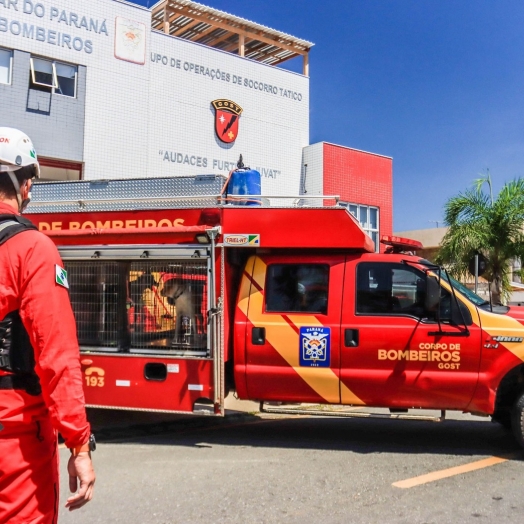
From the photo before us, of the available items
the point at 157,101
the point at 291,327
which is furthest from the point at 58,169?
the point at 291,327

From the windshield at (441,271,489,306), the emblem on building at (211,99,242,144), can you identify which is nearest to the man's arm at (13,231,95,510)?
the windshield at (441,271,489,306)

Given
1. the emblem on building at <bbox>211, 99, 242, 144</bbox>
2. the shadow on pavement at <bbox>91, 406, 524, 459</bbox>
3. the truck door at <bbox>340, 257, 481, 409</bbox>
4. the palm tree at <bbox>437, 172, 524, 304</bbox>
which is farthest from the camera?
the emblem on building at <bbox>211, 99, 242, 144</bbox>

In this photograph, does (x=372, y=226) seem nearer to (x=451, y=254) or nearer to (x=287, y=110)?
(x=287, y=110)

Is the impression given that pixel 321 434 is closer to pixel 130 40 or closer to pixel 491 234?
pixel 491 234

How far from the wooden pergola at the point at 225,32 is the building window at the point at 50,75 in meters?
4.11

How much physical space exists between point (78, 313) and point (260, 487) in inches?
113

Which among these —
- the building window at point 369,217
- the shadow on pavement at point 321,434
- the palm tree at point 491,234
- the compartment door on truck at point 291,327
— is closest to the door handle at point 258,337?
the compartment door on truck at point 291,327

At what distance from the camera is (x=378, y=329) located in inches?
239

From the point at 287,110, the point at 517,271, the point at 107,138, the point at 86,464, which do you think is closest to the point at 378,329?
the point at 86,464

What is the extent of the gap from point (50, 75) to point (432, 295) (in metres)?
13.6

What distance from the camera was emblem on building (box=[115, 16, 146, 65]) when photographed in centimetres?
1734

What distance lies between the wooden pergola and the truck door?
50.9 feet

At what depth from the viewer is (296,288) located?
6355 mm

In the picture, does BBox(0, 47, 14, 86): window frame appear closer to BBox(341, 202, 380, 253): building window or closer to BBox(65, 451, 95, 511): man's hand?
BBox(341, 202, 380, 253): building window
